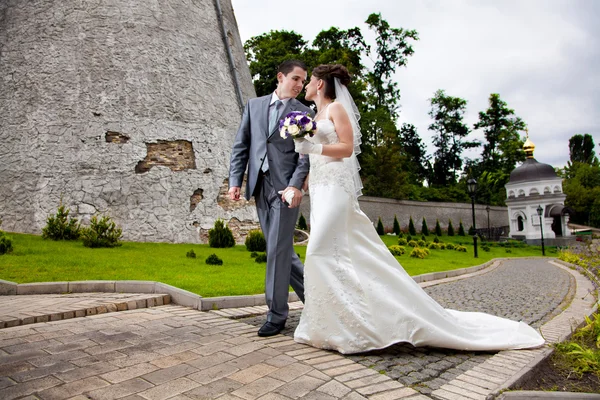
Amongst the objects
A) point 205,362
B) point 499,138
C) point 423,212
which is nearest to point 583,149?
point 499,138

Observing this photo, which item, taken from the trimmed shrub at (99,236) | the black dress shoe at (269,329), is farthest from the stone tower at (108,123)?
the black dress shoe at (269,329)

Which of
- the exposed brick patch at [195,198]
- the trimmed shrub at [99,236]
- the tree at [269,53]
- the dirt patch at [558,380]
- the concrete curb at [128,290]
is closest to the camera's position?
the dirt patch at [558,380]

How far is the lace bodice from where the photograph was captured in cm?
397

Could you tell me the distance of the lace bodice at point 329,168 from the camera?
3.97 meters

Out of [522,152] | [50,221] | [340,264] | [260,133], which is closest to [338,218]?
[340,264]

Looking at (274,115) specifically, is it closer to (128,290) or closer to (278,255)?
(278,255)

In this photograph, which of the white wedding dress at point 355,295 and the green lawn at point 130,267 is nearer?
the white wedding dress at point 355,295

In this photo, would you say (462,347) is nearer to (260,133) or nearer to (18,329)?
(260,133)

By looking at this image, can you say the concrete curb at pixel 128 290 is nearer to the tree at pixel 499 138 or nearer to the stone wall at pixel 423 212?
the stone wall at pixel 423 212

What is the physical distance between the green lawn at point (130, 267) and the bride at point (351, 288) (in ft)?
7.62

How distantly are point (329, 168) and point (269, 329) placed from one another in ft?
5.14

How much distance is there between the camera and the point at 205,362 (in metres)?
3.12

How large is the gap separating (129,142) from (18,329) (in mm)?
9577

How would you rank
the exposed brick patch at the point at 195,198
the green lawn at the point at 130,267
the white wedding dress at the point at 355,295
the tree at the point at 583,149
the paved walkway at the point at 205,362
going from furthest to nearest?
the tree at the point at 583,149, the exposed brick patch at the point at 195,198, the green lawn at the point at 130,267, the white wedding dress at the point at 355,295, the paved walkway at the point at 205,362
